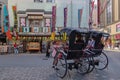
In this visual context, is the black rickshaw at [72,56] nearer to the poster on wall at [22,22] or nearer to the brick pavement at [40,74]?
the brick pavement at [40,74]

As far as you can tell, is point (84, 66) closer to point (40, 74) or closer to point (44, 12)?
point (40, 74)

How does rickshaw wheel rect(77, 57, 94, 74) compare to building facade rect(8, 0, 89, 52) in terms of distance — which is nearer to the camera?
rickshaw wheel rect(77, 57, 94, 74)

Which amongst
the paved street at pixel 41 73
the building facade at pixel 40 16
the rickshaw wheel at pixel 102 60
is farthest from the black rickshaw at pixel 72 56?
the building facade at pixel 40 16

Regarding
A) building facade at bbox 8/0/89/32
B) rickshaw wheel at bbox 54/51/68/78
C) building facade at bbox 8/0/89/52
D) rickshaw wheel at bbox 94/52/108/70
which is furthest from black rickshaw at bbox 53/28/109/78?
building facade at bbox 8/0/89/32

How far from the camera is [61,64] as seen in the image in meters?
11.1

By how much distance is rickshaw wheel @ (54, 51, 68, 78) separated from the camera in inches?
422

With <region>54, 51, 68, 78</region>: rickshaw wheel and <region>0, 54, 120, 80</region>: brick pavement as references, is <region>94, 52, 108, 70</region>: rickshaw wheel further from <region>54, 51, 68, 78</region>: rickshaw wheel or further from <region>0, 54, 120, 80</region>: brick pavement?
<region>54, 51, 68, 78</region>: rickshaw wheel

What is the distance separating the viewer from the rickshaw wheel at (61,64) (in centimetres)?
1071

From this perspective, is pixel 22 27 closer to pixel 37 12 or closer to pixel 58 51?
pixel 37 12

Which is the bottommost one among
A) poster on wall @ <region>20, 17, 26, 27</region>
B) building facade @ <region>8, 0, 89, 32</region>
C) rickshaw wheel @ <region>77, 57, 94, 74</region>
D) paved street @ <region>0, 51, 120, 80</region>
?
paved street @ <region>0, 51, 120, 80</region>

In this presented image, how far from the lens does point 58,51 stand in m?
11.1

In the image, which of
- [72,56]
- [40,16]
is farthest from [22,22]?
[72,56]

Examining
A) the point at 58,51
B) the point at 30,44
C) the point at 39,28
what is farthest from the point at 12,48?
the point at 58,51

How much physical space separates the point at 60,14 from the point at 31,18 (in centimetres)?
472
